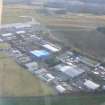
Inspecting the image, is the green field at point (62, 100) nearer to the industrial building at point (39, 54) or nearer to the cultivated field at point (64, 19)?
the industrial building at point (39, 54)

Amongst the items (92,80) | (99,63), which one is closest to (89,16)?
(99,63)

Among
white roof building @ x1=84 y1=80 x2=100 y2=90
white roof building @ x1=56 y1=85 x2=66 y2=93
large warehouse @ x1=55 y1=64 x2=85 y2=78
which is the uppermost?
large warehouse @ x1=55 y1=64 x2=85 y2=78

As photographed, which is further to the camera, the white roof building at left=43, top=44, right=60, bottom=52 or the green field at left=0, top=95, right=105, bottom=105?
the white roof building at left=43, top=44, right=60, bottom=52

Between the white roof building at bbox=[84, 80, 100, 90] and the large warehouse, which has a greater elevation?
A: the large warehouse

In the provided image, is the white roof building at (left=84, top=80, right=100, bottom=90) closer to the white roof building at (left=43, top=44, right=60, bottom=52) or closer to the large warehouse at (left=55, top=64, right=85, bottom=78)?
the large warehouse at (left=55, top=64, right=85, bottom=78)

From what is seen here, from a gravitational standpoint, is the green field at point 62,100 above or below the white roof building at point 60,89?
below

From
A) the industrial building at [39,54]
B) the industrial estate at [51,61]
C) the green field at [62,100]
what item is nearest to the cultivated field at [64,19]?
the industrial estate at [51,61]

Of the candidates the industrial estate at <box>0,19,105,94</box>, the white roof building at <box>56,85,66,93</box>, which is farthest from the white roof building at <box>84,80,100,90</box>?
the white roof building at <box>56,85,66,93</box>

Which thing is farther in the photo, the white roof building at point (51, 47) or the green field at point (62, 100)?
the white roof building at point (51, 47)

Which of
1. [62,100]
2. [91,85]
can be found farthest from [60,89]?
[91,85]
